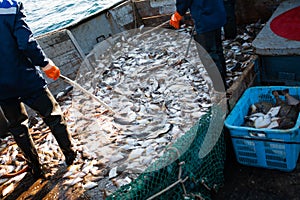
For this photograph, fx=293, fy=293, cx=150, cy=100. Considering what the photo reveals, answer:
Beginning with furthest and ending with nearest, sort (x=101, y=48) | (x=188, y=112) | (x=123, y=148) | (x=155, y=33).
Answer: (x=155, y=33), (x=101, y=48), (x=188, y=112), (x=123, y=148)

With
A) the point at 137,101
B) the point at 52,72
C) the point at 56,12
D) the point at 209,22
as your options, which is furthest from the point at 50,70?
the point at 56,12

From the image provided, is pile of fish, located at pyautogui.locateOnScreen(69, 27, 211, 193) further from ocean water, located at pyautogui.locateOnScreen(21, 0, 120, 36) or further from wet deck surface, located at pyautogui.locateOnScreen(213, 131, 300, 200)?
ocean water, located at pyautogui.locateOnScreen(21, 0, 120, 36)

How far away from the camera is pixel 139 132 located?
12.6 feet

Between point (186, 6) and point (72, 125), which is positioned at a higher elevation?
point (186, 6)

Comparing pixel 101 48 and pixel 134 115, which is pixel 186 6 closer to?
pixel 134 115

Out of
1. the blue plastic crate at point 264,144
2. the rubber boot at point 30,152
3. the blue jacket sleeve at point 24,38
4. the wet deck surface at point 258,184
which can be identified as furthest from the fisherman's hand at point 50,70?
the wet deck surface at point 258,184

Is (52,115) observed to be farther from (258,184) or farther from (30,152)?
(258,184)

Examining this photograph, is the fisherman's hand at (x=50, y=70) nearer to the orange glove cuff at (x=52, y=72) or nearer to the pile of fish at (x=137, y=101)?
the orange glove cuff at (x=52, y=72)

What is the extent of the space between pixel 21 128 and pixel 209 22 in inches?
103

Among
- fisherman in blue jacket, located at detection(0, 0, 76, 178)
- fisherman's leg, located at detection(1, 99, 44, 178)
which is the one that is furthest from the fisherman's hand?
fisherman's leg, located at detection(1, 99, 44, 178)

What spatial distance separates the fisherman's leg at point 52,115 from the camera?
10.7ft

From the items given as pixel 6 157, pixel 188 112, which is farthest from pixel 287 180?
pixel 6 157

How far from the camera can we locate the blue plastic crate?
2.54 m

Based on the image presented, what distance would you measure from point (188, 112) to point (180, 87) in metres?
0.72
